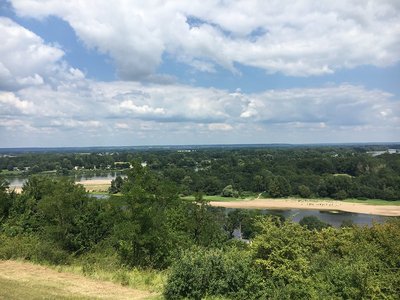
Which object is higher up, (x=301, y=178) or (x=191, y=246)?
(x=191, y=246)

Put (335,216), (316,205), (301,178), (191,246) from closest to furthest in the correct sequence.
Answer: (191,246), (335,216), (316,205), (301,178)

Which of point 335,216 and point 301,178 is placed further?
point 301,178

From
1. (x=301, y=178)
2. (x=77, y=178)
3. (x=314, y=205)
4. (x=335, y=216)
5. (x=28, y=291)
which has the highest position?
(x=28, y=291)

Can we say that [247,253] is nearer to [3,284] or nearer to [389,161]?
[3,284]

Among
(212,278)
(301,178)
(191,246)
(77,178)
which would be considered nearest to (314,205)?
(301,178)

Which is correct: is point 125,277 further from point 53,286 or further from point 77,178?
point 77,178

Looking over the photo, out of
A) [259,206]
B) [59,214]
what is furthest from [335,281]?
[259,206]

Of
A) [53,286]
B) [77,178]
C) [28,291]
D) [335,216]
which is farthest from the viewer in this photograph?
[77,178]

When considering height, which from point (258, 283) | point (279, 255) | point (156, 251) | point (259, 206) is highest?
point (279, 255)
